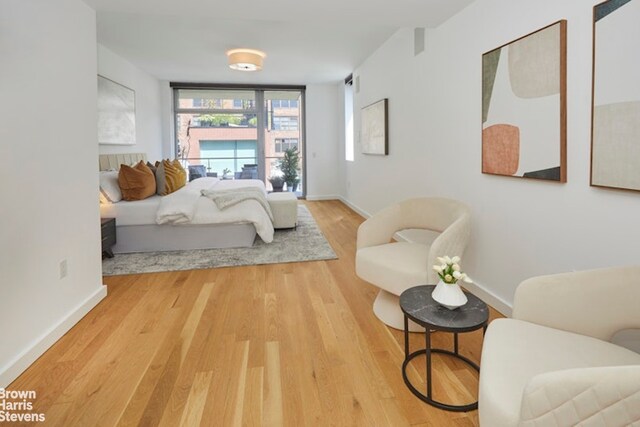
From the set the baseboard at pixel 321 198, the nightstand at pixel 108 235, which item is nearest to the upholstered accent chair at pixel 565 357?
the nightstand at pixel 108 235

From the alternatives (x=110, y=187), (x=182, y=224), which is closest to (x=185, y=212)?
(x=182, y=224)

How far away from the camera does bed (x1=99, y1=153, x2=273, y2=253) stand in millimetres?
3949

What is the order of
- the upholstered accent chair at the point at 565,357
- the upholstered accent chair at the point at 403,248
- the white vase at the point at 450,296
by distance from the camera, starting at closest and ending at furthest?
1. the upholstered accent chair at the point at 565,357
2. the white vase at the point at 450,296
3. the upholstered accent chair at the point at 403,248

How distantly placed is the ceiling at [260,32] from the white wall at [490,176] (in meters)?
0.36

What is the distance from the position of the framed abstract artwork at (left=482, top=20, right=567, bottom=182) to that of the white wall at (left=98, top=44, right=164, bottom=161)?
4.54m

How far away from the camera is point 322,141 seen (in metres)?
7.95

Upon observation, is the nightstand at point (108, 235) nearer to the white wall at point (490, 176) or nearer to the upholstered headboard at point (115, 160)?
the upholstered headboard at point (115, 160)

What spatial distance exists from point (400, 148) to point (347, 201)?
319 centimetres

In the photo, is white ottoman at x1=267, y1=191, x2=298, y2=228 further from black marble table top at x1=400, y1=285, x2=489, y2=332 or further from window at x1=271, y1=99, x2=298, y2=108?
window at x1=271, y1=99, x2=298, y2=108

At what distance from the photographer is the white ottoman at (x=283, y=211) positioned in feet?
15.8

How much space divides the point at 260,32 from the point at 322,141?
377 centimetres

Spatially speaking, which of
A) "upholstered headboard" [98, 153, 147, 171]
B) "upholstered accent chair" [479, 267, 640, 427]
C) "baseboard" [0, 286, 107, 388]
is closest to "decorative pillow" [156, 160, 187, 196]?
"upholstered headboard" [98, 153, 147, 171]

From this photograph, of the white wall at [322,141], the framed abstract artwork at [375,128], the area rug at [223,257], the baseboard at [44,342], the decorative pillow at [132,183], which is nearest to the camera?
the baseboard at [44,342]

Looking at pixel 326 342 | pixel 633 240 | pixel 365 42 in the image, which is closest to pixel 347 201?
pixel 365 42
